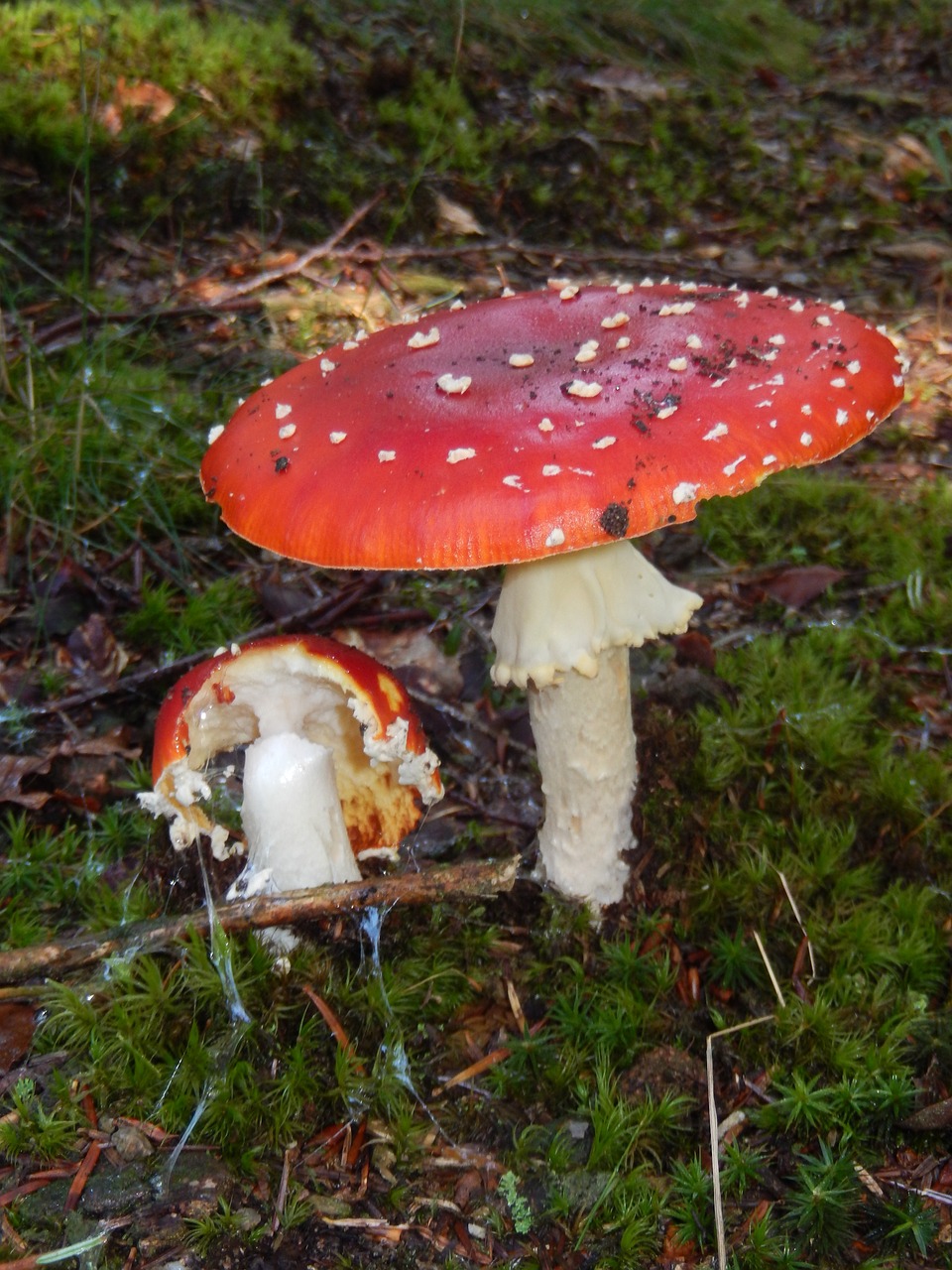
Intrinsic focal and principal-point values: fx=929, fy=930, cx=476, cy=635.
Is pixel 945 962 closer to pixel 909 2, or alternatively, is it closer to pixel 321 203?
pixel 321 203

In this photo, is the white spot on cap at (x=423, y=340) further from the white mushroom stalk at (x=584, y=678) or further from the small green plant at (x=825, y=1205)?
the small green plant at (x=825, y=1205)

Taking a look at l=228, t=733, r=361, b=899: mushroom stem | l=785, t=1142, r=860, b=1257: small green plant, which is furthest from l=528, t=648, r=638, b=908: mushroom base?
l=785, t=1142, r=860, b=1257: small green plant

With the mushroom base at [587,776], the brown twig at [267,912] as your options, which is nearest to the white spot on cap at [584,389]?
the mushroom base at [587,776]

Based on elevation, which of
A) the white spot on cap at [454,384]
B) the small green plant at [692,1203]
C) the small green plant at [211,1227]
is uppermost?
the white spot on cap at [454,384]

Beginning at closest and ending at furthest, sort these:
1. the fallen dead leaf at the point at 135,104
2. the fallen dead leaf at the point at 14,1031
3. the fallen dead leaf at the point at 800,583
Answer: the fallen dead leaf at the point at 14,1031 < the fallen dead leaf at the point at 800,583 < the fallen dead leaf at the point at 135,104

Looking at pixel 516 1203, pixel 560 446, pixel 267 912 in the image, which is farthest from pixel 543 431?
pixel 516 1203

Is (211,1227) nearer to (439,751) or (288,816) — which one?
(288,816)
